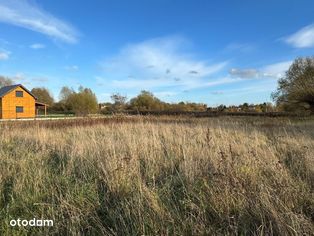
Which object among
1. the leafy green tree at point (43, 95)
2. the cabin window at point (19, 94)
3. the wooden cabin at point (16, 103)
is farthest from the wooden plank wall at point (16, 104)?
the leafy green tree at point (43, 95)

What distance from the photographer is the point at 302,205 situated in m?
3.18

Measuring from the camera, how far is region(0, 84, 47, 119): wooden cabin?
49.1m

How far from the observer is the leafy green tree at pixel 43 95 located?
79.5 m

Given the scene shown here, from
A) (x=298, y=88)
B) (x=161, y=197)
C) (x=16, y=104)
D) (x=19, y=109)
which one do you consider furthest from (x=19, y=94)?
(x=161, y=197)

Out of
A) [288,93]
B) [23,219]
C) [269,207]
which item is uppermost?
[288,93]

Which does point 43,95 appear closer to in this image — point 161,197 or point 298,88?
point 298,88

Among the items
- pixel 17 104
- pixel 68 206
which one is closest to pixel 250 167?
pixel 68 206

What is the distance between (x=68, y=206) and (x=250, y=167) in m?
2.87

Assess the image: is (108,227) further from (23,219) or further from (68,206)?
(23,219)

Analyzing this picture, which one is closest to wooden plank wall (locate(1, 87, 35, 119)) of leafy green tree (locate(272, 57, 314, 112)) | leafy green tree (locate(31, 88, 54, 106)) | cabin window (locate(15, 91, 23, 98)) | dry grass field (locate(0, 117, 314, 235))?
cabin window (locate(15, 91, 23, 98))

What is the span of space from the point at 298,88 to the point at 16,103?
47.0 metres

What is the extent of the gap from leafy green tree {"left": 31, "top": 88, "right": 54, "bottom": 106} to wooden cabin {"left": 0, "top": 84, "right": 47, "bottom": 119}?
27027mm

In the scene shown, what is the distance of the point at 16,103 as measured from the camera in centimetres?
5084

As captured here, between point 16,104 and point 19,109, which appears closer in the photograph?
point 16,104
